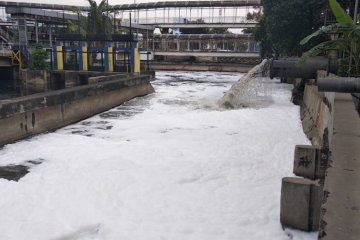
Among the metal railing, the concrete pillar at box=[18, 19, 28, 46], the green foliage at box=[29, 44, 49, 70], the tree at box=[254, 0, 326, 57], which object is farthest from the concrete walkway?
the metal railing

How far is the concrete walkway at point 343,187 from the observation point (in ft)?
9.18

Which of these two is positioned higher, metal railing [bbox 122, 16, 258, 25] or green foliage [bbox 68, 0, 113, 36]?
metal railing [bbox 122, 16, 258, 25]

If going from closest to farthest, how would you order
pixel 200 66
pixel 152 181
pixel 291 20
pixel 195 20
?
pixel 152 181 → pixel 291 20 → pixel 200 66 → pixel 195 20

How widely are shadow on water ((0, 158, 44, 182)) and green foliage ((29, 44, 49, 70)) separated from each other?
796 inches

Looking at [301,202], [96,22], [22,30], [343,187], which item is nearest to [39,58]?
[22,30]

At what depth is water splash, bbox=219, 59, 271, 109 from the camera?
1533 cm

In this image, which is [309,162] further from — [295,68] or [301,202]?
[295,68]

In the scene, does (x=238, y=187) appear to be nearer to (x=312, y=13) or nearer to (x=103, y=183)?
(x=103, y=183)

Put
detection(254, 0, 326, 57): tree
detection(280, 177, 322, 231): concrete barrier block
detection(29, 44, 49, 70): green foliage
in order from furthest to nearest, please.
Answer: detection(29, 44, 49, 70): green foliage
detection(254, 0, 326, 57): tree
detection(280, 177, 322, 231): concrete barrier block

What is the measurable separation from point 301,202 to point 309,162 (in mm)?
1094

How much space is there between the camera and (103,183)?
676 centimetres

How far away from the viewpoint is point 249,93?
17609 millimetres

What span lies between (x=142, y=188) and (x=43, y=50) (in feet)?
74.8

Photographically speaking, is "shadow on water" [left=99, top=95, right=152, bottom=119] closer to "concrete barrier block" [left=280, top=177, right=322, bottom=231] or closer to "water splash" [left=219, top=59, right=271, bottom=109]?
"water splash" [left=219, top=59, right=271, bottom=109]
